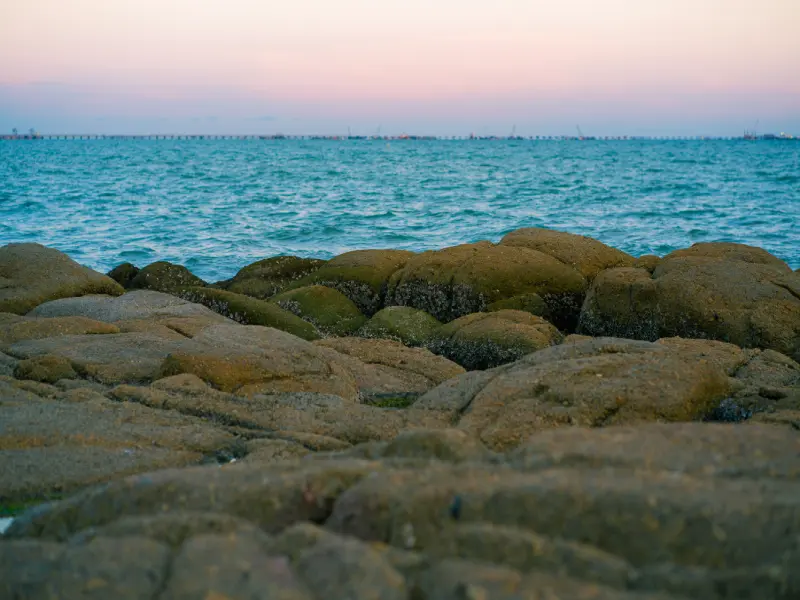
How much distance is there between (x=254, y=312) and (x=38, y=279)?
2.96 metres

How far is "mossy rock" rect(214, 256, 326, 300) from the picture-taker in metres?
11.9

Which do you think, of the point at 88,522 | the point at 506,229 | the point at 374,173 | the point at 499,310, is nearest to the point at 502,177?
the point at 374,173

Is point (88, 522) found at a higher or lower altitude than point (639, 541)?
lower

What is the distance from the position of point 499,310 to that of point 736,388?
4363 millimetres

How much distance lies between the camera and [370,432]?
500 centimetres

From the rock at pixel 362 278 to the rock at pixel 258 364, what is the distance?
4.06m

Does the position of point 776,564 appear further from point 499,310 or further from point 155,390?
point 499,310

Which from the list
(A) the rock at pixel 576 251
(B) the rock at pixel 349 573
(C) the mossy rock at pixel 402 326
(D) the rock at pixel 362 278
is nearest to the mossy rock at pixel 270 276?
(D) the rock at pixel 362 278

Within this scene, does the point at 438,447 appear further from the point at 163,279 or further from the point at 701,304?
the point at 163,279

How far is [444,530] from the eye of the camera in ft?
7.54

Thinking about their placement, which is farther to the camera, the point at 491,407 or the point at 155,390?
the point at 155,390

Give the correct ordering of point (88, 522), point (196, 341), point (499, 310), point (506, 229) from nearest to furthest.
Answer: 1. point (88, 522)
2. point (196, 341)
3. point (499, 310)
4. point (506, 229)

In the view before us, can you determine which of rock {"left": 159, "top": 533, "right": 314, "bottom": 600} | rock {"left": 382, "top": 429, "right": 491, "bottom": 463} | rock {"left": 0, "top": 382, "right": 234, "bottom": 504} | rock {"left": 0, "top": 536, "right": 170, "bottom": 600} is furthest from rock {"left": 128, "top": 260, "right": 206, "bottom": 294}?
rock {"left": 159, "top": 533, "right": 314, "bottom": 600}

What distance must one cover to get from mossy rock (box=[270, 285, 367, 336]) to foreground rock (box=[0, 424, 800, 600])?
6921 millimetres
